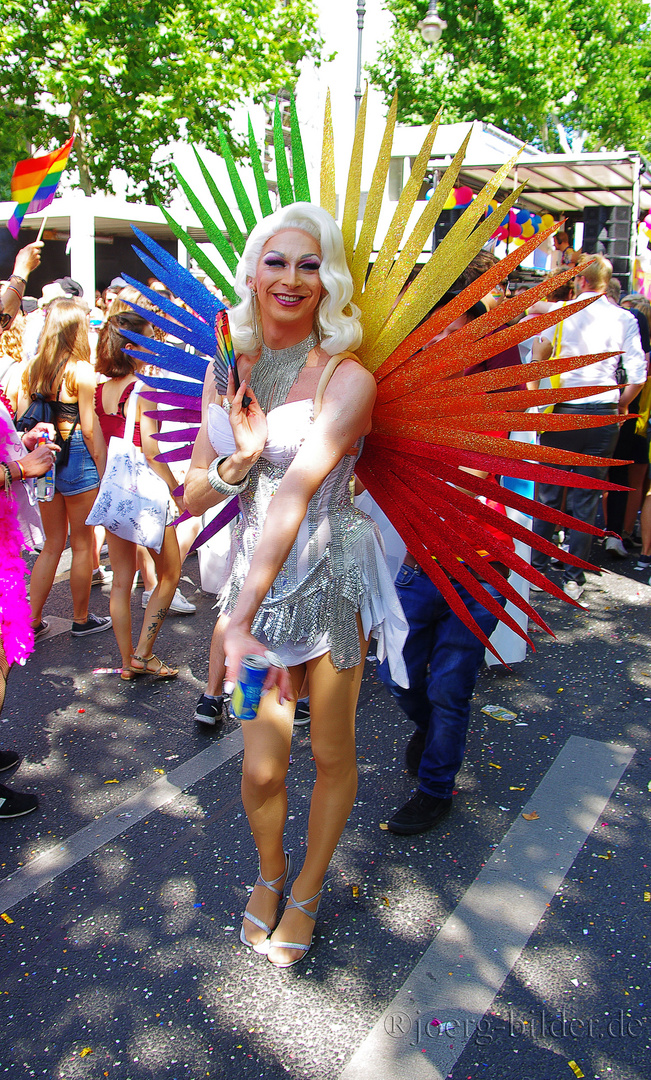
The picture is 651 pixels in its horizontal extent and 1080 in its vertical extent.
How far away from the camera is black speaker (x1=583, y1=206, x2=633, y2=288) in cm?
1017

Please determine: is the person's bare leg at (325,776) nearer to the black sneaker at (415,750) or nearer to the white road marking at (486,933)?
the white road marking at (486,933)

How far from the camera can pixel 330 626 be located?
220 cm

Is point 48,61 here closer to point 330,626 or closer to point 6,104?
point 6,104

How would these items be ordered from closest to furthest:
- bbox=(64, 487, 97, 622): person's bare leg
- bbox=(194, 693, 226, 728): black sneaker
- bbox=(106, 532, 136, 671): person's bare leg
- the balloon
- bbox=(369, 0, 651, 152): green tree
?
1. bbox=(194, 693, 226, 728): black sneaker
2. bbox=(106, 532, 136, 671): person's bare leg
3. bbox=(64, 487, 97, 622): person's bare leg
4. the balloon
5. bbox=(369, 0, 651, 152): green tree

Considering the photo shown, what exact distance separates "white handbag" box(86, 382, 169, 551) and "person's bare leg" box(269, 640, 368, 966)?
1.92 meters

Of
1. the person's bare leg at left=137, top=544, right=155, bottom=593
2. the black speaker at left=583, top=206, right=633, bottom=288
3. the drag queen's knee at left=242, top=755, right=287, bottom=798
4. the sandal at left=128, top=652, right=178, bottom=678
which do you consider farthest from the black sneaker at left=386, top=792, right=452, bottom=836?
the black speaker at left=583, top=206, right=633, bottom=288

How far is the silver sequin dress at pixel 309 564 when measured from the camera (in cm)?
215

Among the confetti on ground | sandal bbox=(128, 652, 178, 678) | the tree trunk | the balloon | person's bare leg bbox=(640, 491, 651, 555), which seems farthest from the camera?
the tree trunk

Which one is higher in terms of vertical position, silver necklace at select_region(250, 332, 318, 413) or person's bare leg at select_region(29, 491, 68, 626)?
silver necklace at select_region(250, 332, 318, 413)


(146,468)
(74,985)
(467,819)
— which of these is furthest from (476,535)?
(146,468)

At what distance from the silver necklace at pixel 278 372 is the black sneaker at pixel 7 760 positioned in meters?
1.94

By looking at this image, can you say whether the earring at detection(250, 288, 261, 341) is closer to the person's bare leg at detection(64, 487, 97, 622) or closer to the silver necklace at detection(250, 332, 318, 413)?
the silver necklace at detection(250, 332, 318, 413)

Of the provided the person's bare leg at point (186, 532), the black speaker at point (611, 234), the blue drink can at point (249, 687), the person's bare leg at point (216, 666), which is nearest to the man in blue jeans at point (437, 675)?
the person's bare leg at point (216, 666)

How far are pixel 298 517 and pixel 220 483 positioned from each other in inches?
9.2
